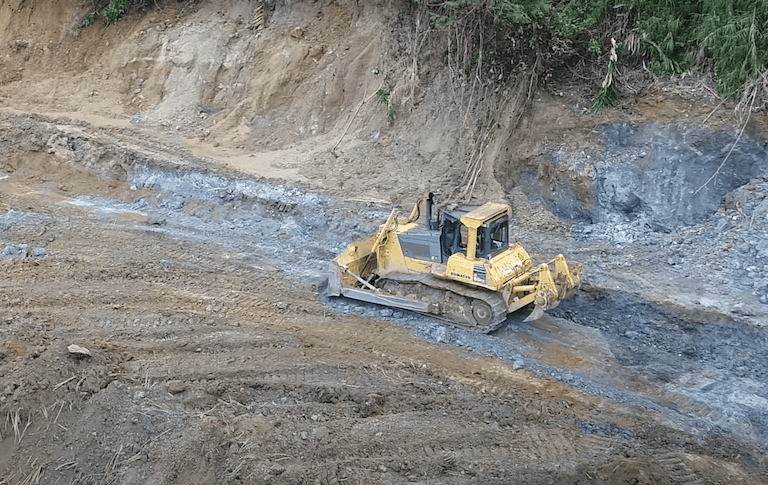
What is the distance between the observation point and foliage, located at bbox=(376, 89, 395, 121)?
53.4ft

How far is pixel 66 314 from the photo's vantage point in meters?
11.1

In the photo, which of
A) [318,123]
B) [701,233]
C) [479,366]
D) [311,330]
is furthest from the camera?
[318,123]

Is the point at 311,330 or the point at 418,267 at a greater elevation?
the point at 418,267

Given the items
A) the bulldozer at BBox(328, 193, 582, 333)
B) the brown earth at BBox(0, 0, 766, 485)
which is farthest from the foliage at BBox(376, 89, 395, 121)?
the bulldozer at BBox(328, 193, 582, 333)

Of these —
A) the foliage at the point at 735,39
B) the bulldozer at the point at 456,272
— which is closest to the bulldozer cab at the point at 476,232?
the bulldozer at the point at 456,272

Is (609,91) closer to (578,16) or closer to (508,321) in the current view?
(578,16)

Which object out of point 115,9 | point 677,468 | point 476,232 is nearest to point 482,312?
point 476,232

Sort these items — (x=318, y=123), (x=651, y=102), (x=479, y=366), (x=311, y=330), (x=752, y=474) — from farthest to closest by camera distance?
(x=318, y=123), (x=651, y=102), (x=311, y=330), (x=479, y=366), (x=752, y=474)

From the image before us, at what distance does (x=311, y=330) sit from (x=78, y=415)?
3676 millimetres

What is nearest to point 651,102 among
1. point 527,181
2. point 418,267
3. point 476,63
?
point 527,181

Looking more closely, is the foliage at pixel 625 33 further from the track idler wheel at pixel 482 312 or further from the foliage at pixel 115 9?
the foliage at pixel 115 9

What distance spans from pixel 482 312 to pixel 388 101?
7150 millimetres

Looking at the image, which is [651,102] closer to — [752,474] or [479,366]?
[479,366]

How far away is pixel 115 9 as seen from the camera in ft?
66.4
